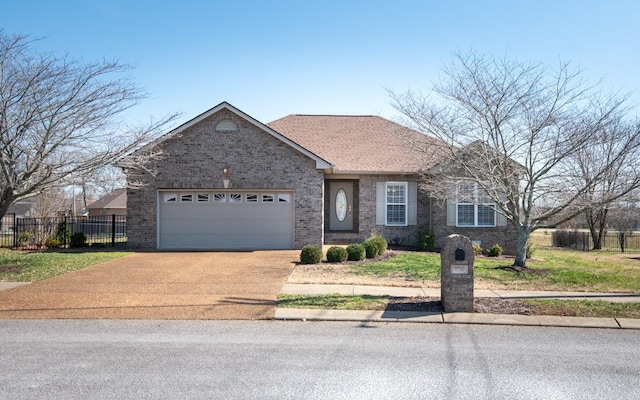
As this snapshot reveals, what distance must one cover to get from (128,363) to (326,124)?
69.4 feet

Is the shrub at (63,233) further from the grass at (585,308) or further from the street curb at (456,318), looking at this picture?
Result: the grass at (585,308)

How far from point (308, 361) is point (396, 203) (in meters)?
15.9

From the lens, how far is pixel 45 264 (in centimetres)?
1555

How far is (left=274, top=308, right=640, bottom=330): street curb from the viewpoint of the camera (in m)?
8.97

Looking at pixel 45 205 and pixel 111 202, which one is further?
pixel 111 202

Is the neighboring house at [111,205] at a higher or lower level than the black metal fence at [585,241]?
higher

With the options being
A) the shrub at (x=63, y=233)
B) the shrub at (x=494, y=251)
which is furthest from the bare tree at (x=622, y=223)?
the shrub at (x=63, y=233)

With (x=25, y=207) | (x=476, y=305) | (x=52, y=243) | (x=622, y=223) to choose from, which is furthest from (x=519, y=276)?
(x=25, y=207)

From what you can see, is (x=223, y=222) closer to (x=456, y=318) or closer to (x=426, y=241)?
(x=426, y=241)

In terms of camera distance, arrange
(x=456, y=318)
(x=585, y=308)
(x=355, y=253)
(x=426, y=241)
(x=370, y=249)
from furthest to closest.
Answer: (x=426, y=241), (x=370, y=249), (x=355, y=253), (x=585, y=308), (x=456, y=318)

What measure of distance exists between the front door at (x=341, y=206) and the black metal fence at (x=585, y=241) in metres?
16.1

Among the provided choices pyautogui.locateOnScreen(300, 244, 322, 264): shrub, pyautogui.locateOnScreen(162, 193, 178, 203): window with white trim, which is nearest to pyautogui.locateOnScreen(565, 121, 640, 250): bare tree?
pyautogui.locateOnScreen(300, 244, 322, 264): shrub

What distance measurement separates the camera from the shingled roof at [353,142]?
21.8 m

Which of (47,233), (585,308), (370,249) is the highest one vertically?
(47,233)
